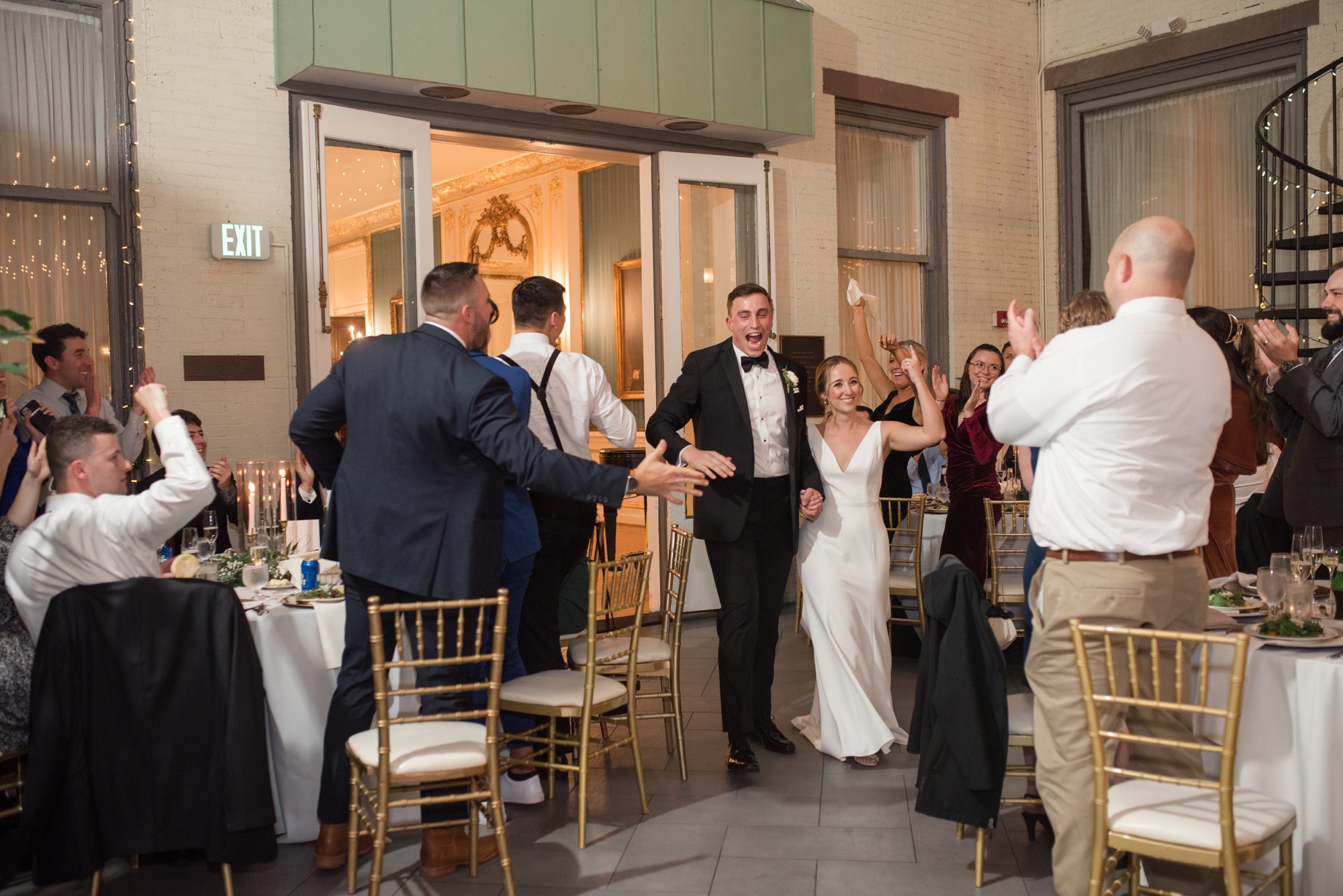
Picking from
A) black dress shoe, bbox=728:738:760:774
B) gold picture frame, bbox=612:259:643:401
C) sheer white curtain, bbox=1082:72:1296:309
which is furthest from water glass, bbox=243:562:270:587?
sheer white curtain, bbox=1082:72:1296:309

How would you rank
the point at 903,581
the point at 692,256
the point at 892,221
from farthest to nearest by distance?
the point at 892,221
the point at 692,256
the point at 903,581

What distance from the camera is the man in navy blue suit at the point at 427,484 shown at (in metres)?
3.34

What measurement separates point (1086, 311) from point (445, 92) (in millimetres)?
4198

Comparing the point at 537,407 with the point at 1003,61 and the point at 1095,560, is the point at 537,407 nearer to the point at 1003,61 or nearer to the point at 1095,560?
the point at 1095,560

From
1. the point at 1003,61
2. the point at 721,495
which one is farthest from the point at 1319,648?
the point at 1003,61

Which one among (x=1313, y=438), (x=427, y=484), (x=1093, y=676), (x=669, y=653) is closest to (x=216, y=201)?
(x=427, y=484)

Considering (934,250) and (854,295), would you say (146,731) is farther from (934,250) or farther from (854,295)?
(934,250)

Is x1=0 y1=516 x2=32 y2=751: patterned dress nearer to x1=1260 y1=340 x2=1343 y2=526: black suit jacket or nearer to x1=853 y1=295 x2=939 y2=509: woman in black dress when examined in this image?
x1=1260 y1=340 x2=1343 y2=526: black suit jacket

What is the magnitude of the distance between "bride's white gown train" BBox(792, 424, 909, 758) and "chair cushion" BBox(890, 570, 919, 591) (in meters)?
1.41

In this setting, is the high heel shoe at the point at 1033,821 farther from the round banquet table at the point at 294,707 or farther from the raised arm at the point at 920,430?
the round banquet table at the point at 294,707

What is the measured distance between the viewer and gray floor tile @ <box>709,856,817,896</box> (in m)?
3.34

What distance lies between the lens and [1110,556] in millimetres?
2754

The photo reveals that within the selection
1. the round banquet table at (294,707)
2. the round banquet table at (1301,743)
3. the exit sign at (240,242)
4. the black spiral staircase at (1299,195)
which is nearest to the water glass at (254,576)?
the round banquet table at (294,707)

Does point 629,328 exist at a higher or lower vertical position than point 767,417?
higher
